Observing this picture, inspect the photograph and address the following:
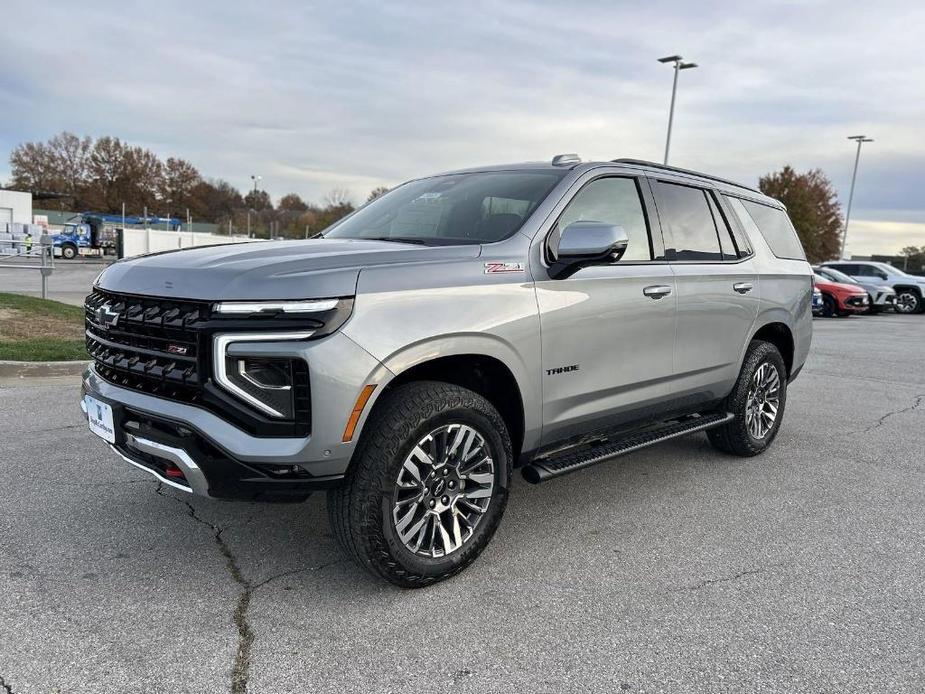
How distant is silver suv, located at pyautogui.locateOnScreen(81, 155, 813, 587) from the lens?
2.72m

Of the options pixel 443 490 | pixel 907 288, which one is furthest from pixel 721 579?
pixel 907 288

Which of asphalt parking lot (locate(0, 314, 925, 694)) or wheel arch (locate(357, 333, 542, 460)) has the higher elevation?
wheel arch (locate(357, 333, 542, 460))

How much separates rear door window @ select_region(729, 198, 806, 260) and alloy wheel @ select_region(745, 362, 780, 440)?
908 mm

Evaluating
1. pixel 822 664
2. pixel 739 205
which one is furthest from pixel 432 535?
pixel 739 205

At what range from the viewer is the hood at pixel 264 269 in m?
2.71

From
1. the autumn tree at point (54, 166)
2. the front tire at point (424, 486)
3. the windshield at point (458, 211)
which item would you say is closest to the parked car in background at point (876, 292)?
the windshield at point (458, 211)

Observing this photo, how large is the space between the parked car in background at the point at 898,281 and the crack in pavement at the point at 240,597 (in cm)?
2391

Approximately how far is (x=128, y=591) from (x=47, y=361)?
17.1ft

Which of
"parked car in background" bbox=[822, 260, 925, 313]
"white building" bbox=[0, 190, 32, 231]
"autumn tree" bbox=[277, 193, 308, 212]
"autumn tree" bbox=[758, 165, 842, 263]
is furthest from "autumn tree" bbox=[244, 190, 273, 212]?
"parked car in background" bbox=[822, 260, 925, 313]

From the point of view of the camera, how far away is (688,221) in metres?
4.61

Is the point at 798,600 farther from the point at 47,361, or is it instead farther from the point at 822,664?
the point at 47,361

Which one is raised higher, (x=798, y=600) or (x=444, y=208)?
(x=444, y=208)

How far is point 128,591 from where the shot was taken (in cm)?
303

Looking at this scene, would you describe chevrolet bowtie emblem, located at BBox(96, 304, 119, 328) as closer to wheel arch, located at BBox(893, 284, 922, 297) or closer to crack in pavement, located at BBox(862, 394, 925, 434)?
crack in pavement, located at BBox(862, 394, 925, 434)
